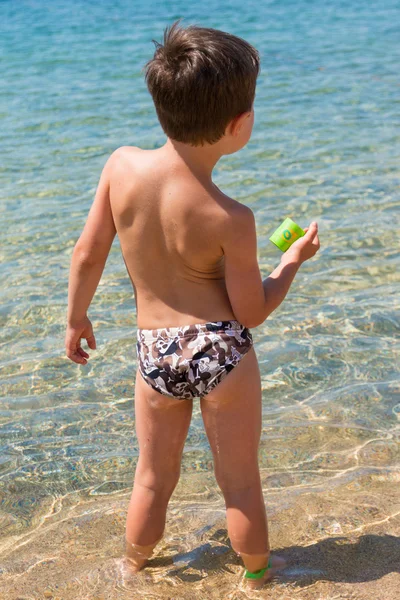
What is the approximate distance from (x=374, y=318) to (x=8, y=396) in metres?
2.08

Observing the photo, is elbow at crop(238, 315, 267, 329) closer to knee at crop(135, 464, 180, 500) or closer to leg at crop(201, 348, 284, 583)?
leg at crop(201, 348, 284, 583)

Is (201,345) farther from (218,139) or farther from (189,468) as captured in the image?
(189,468)

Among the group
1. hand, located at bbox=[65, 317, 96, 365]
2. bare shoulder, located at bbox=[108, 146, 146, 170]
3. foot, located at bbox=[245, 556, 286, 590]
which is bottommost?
foot, located at bbox=[245, 556, 286, 590]

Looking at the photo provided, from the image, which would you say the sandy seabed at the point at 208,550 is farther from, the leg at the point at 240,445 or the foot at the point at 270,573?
the leg at the point at 240,445

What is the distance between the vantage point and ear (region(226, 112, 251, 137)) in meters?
2.12

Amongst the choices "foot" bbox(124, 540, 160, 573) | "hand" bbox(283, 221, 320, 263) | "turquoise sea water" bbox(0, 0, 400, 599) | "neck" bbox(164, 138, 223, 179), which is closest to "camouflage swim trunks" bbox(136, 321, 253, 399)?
"hand" bbox(283, 221, 320, 263)

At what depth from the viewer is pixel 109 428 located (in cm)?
355

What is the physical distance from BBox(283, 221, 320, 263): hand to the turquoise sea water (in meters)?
1.09

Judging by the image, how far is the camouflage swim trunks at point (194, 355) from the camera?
228cm

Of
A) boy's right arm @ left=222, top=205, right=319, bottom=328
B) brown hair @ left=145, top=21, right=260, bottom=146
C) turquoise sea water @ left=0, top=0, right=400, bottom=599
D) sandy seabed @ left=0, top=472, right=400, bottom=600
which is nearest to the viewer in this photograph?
brown hair @ left=145, top=21, right=260, bottom=146

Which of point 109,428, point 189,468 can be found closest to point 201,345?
point 189,468

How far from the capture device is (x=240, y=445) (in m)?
2.38

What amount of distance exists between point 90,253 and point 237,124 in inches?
25.0

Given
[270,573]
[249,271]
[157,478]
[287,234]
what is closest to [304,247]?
[287,234]
